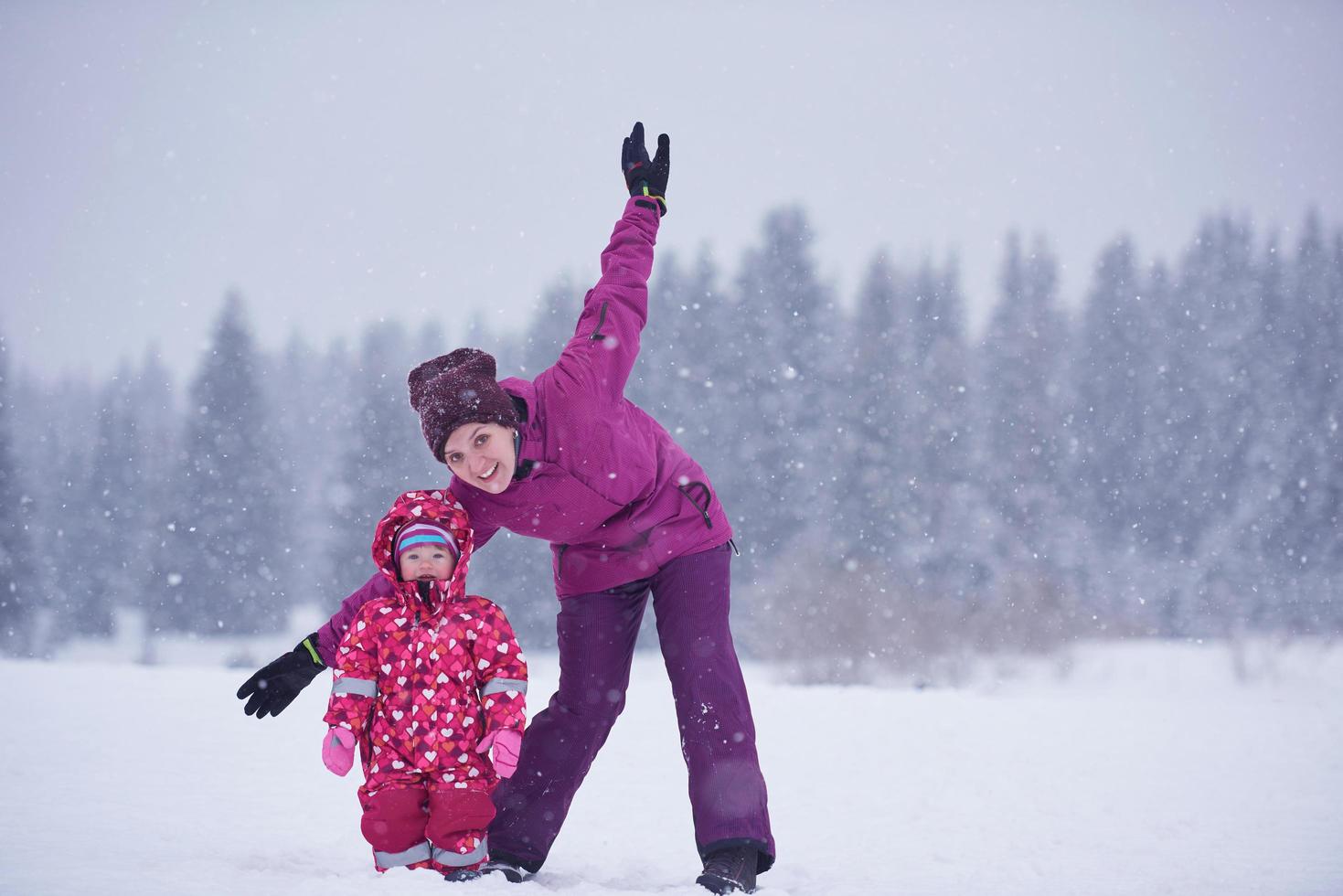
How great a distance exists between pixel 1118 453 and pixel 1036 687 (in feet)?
33.4

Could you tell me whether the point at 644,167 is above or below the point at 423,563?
above

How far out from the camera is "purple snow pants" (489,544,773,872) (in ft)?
10.8

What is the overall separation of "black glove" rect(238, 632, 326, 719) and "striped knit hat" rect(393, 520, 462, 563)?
1.38ft

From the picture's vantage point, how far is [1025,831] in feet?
17.1

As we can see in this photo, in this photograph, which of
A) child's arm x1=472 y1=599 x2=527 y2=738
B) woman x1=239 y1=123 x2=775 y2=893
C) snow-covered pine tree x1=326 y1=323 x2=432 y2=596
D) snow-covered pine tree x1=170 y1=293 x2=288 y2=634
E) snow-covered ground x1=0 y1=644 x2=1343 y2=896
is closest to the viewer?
child's arm x1=472 y1=599 x2=527 y2=738

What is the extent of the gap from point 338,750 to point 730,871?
128cm

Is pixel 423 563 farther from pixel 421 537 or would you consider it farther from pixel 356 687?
pixel 356 687

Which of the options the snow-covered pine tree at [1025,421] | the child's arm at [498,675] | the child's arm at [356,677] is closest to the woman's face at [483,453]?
the child's arm at [498,675]

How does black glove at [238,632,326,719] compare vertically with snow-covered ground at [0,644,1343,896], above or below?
above

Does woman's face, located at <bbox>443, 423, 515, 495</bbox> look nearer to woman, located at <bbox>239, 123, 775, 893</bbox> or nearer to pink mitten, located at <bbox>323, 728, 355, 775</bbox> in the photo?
woman, located at <bbox>239, 123, 775, 893</bbox>

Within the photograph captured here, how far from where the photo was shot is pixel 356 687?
10.2ft

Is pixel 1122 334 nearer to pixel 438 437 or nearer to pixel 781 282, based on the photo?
pixel 781 282

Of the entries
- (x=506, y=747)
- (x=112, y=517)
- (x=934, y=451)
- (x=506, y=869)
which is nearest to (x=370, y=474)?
(x=112, y=517)

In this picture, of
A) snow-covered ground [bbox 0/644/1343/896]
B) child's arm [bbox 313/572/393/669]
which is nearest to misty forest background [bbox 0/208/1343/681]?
snow-covered ground [bbox 0/644/1343/896]
